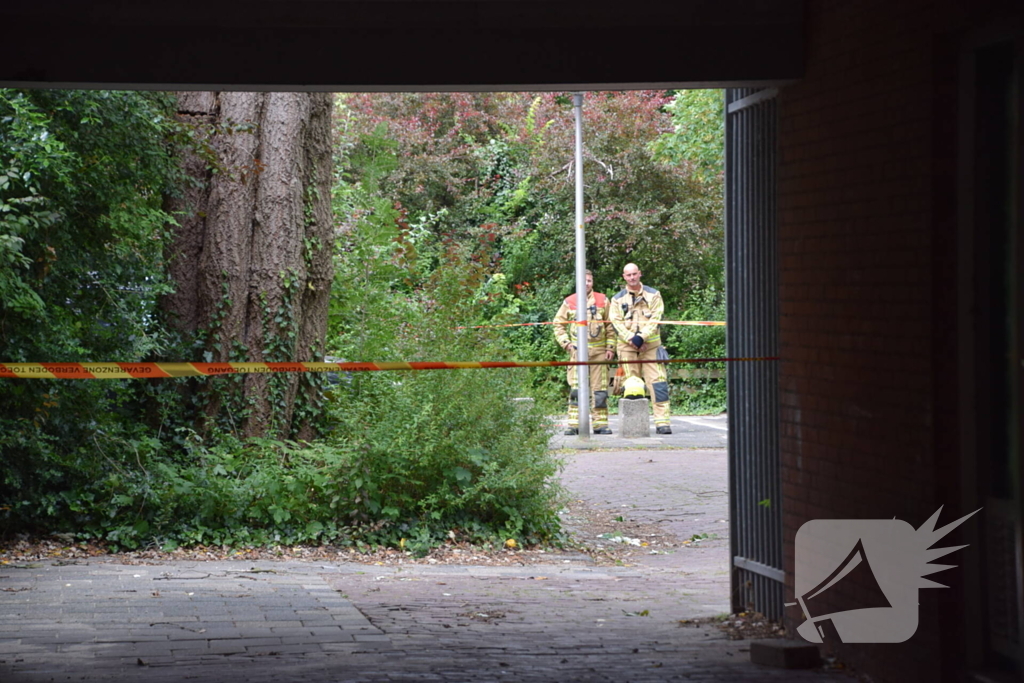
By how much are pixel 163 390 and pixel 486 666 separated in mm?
6548

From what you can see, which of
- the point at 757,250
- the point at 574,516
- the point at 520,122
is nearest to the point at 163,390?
the point at 574,516

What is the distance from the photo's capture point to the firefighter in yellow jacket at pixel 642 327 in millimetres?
17359

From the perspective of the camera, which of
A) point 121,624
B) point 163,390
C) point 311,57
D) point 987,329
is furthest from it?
point 163,390

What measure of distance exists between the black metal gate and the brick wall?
0.27 m

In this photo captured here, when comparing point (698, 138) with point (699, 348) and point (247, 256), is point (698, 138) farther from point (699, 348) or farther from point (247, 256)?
point (247, 256)

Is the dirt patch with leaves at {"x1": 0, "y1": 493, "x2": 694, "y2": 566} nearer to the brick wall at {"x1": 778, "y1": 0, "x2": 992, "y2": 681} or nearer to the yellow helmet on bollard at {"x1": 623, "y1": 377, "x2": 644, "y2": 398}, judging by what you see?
the brick wall at {"x1": 778, "y1": 0, "x2": 992, "y2": 681}

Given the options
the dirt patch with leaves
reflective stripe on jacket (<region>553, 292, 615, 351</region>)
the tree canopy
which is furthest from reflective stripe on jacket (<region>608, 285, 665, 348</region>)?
the dirt patch with leaves

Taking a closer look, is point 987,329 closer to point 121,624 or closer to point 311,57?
point 311,57

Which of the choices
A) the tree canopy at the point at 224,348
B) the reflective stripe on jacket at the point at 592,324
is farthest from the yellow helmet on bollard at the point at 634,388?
the tree canopy at the point at 224,348

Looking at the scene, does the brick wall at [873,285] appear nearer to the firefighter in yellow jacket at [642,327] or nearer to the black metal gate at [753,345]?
the black metal gate at [753,345]

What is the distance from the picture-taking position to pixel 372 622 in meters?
7.09

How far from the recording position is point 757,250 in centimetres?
716

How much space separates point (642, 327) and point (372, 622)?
35.8ft

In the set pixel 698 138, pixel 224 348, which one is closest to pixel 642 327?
pixel 224 348
